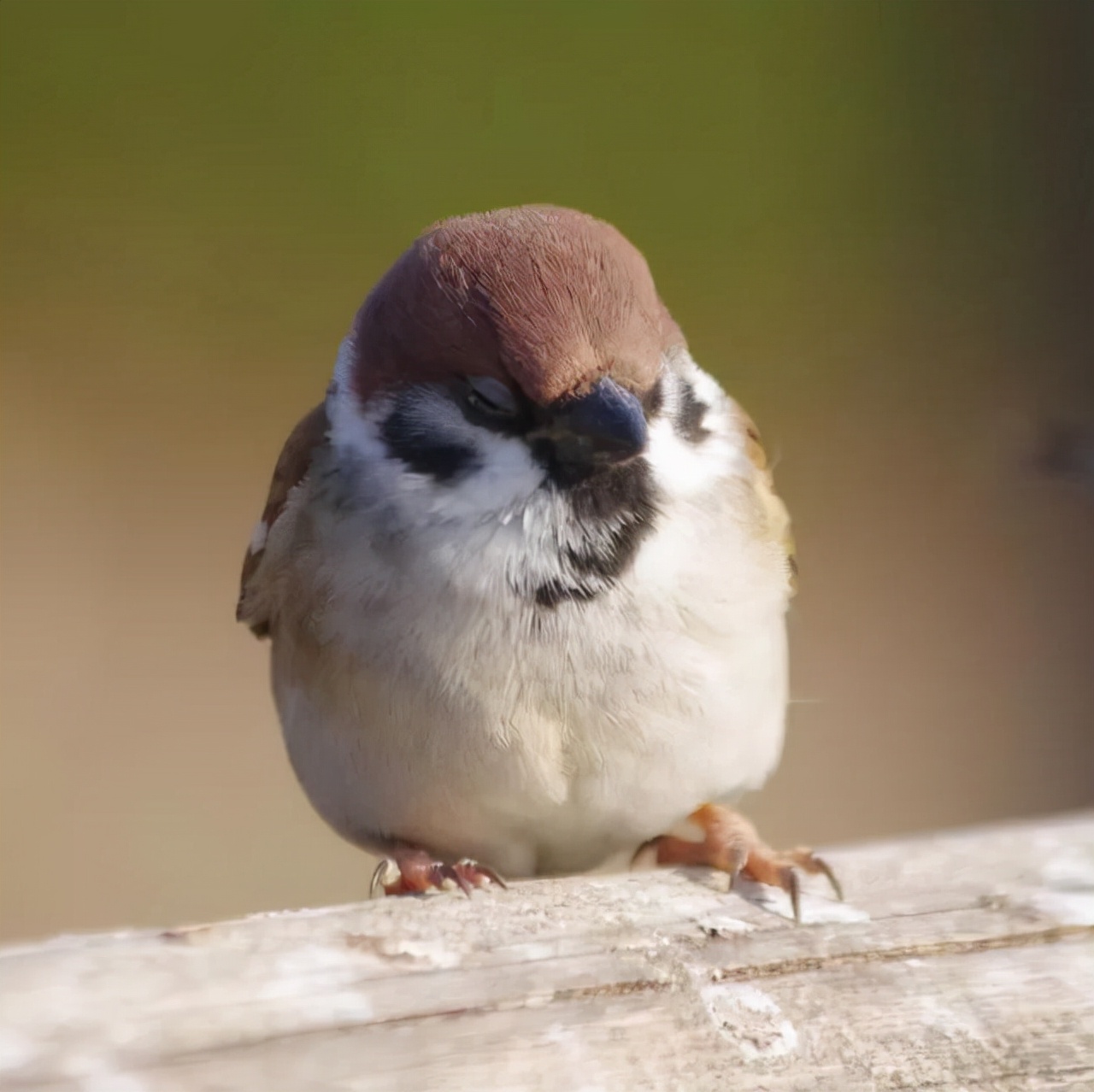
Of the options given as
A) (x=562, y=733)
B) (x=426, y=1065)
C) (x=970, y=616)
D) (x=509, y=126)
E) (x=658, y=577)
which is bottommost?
(x=970, y=616)

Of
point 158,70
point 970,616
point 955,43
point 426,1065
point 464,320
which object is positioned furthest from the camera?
point 970,616

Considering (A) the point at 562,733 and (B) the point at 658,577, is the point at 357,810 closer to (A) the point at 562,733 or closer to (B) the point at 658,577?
(A) the point at 562,733

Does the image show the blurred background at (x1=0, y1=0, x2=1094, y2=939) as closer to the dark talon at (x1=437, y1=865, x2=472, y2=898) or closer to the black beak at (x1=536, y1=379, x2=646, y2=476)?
the dark talon at (x1=437, y1=865, x2=472, y2=898)

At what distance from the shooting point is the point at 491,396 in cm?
123

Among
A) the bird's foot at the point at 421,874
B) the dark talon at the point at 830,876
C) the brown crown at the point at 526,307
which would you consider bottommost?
the bird's foot at the point at 421,874

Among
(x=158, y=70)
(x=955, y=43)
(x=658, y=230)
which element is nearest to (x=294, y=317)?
(x=158, y=70)

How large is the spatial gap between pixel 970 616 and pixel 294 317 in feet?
5.83

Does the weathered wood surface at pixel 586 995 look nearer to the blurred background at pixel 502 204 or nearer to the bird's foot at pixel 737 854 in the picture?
the bird's foot at pixel 737 854

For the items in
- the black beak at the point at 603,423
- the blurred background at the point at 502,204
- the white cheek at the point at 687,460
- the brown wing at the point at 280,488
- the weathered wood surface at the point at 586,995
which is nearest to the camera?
the weathered wood surface at the point at 586,995

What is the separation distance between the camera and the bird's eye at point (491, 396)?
1.23 meters

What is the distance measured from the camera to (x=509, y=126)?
3.17m

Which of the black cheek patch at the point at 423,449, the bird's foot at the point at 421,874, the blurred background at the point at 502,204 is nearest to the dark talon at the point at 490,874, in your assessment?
the bird's foot at the point at 421,874

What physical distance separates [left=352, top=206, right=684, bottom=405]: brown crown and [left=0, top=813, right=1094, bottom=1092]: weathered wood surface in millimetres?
411

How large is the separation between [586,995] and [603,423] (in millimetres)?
419
